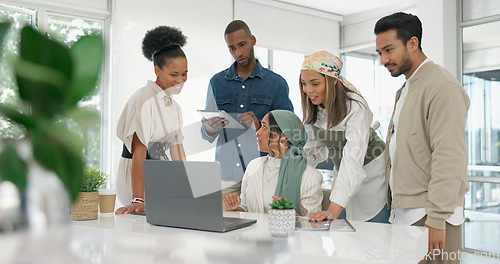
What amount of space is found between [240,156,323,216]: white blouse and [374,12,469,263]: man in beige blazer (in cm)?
33

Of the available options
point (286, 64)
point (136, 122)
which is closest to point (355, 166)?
point (136, 122)

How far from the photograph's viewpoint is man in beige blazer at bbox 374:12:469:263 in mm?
1618

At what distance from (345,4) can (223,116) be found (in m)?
4.34

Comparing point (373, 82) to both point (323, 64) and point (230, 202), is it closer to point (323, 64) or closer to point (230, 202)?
point (323, 64)

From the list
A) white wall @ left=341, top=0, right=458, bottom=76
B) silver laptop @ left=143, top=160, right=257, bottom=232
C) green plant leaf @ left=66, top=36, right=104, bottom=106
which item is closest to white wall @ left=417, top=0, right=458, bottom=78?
white wall @ left=341, top=0, right=458, bottom=76

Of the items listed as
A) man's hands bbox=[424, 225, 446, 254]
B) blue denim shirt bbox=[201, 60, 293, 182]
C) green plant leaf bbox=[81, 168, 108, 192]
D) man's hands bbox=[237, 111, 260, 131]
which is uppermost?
blue denim shirt bbox=[201, 60, 293, 182]

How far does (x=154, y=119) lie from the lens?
1.57 meters

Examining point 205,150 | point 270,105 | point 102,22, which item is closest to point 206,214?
point 205,150

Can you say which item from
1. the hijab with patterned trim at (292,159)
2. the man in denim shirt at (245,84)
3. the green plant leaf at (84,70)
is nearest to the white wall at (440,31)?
the man in denim shirt at (245,84)

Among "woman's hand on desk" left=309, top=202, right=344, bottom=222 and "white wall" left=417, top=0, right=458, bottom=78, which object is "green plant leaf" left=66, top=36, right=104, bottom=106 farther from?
"white wall" left=417, top=0, right=458, bottom=78

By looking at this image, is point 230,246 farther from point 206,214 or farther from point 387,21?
point 387,21

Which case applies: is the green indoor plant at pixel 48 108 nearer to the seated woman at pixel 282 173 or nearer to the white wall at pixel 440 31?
the seated woman at pixel 282 173

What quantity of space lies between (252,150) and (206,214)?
0.82 meters

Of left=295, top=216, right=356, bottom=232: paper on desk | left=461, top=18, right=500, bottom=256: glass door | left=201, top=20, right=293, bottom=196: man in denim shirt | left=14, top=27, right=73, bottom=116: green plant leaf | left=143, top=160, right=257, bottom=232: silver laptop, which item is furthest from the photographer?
left=461, top=18, right=500, bottom=256: glass door
